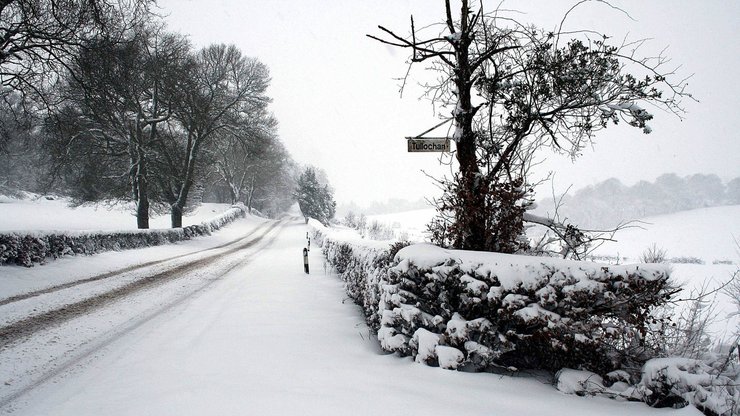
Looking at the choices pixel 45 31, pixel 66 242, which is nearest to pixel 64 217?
pixel 66 242

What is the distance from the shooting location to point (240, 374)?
11.7 ft

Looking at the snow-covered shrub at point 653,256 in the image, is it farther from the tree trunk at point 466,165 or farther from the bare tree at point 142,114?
the bare tree at point 142,114

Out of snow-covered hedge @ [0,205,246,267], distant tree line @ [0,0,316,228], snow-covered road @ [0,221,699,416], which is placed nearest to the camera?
snow-covered road @ [0,221,699,416]

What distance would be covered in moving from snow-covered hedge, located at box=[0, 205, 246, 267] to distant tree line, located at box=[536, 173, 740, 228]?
5913 cm

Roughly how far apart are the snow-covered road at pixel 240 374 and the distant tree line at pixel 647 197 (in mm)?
61403

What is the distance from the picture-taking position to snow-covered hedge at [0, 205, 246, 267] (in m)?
8.77

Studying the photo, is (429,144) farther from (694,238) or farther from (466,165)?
(694,238)

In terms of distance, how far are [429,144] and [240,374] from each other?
3.75 metres

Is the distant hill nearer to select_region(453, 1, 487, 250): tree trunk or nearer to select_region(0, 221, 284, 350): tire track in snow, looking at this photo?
select_region(453, 1, 487, 250): tree trunk

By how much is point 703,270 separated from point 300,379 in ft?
85.8

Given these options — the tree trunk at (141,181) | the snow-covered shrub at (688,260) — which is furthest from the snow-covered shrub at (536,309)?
the snow-covered shrub at (688,260)

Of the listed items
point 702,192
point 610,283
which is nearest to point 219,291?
point 610,283

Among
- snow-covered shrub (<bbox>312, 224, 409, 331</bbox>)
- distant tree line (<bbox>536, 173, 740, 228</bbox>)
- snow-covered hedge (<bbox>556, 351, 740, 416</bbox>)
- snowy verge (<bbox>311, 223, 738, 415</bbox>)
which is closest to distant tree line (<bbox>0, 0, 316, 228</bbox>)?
snow-covered shrub (<bbox>312, 224, 409, 331</bbox>)

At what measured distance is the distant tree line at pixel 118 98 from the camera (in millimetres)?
9414
